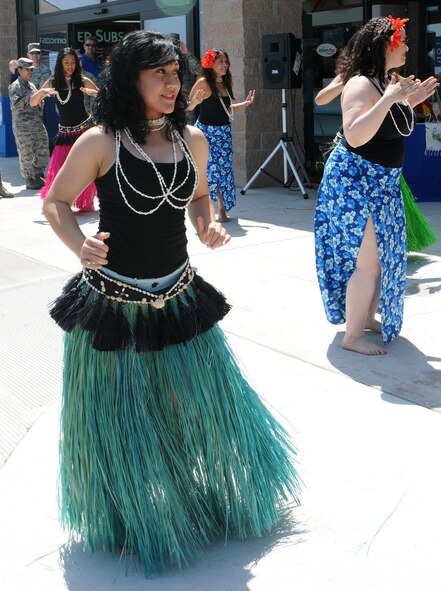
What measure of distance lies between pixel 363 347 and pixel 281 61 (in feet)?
22.5

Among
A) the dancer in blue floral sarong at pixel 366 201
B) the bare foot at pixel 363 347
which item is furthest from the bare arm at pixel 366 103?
the bare foot at pixel 363 347

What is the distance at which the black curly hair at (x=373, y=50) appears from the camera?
15.5 ft

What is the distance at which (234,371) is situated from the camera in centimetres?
302

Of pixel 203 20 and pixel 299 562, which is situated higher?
pixel 203 20

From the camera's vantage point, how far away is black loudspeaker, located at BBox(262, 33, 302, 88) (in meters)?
11.1

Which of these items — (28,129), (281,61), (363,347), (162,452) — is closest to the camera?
(162,452)

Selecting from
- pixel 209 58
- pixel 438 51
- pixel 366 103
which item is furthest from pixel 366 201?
pixel 438 51

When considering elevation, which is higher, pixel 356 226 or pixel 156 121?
pixel 156 121

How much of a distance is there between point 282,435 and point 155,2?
40.0 ft

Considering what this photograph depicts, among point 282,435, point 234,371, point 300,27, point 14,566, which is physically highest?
point 300,27

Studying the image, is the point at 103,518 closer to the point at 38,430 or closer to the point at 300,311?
the point at 38,430

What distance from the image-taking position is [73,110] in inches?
414

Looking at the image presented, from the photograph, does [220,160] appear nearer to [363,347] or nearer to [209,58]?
[209,58]

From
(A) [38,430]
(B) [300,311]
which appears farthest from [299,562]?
(B) [300,311]
